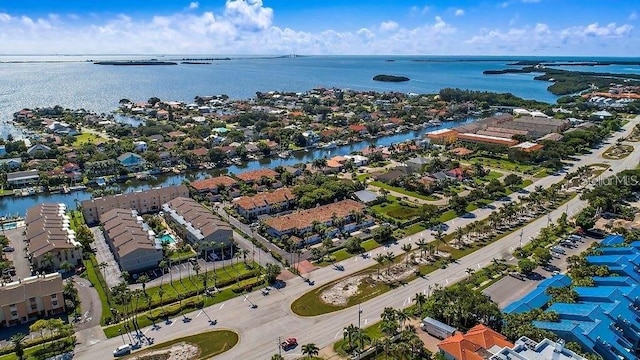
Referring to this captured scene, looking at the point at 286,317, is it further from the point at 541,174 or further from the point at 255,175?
the point at 541,174

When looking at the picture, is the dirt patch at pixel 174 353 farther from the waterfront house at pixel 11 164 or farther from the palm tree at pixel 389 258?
the waterfront house at pixel 11 164

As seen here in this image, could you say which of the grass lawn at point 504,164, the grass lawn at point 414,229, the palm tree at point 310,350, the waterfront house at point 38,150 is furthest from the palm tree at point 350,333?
the waterfront house at point 38,150

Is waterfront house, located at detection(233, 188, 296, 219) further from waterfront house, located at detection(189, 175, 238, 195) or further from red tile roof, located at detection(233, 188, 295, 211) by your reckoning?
waterfront house, located at detection(189, 175, 238, 195)

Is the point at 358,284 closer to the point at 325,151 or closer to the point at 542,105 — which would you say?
the point at 325,151

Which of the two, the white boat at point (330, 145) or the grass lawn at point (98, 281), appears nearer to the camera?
the grass lawn at point (98, 281)

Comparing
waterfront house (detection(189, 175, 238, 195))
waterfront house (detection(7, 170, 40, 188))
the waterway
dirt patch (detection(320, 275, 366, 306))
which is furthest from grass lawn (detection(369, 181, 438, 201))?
waterfront house (detection(7, 170, 40, 188))
